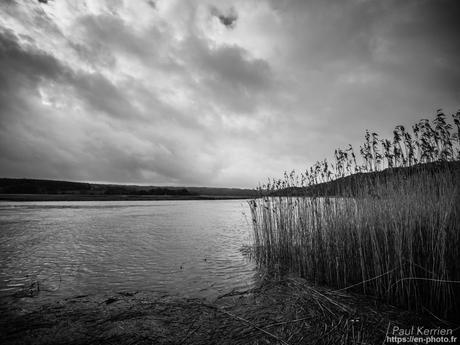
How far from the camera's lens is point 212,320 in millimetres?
4414

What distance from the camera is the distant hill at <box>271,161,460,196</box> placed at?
18.9 ft

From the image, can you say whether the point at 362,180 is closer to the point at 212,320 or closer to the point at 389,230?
the point at 389,230

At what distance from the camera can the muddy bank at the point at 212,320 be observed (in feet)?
12.4

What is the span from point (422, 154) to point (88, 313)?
8424 mm

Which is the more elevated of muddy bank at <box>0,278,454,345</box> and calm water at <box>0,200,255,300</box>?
muddy bank at <box>0,278,454,345</box>

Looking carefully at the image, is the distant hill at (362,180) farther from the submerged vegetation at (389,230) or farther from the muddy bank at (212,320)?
the muddy bank at (212,320)

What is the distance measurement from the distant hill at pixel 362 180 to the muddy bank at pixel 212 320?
2922mm

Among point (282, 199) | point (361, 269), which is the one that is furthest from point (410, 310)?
point (282, 199)

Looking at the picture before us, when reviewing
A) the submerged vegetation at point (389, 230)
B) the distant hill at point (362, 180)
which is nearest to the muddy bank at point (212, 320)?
the submerged vegetation at point (389, 230)

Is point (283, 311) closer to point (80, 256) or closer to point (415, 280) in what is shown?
point (415, 280)

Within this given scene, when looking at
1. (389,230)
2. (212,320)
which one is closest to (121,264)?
(212,320)

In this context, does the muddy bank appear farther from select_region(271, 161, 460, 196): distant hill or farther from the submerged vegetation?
select_region(271, 161, 460, 196): distant hill

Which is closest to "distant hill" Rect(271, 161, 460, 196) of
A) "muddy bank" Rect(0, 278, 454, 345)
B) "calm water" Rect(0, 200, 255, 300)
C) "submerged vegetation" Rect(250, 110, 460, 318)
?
"submerged vegetation" Rect(250, 110, 460, 318)

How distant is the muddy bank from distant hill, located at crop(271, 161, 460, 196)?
9.59 ft
